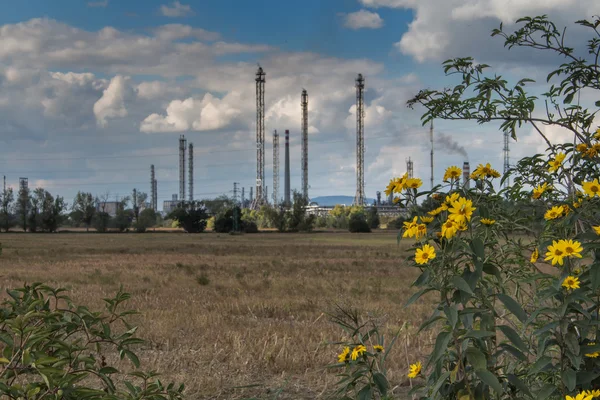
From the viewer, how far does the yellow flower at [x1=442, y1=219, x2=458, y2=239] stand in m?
2.46

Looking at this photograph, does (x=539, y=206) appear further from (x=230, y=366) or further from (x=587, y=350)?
(x=230, y=366)

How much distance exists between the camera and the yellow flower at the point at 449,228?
8.07ft

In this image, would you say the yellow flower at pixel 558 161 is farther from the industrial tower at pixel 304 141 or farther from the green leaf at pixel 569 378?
the industrial tower at pixel 304 141

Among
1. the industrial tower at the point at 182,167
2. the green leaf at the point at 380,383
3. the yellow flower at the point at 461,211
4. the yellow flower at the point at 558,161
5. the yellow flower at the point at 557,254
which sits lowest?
the green leaf at the point at 380,383

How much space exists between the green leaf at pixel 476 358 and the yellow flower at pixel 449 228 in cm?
51

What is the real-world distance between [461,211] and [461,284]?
31 centimetres

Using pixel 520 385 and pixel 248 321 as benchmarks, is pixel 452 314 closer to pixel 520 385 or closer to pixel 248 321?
pixel 520 385

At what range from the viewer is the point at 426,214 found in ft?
9.70

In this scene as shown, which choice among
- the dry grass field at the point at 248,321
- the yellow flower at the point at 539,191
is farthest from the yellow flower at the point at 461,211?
the yellow flower at the point at 539,191

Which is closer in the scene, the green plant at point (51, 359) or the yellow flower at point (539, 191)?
the green plant at point (51, 359)

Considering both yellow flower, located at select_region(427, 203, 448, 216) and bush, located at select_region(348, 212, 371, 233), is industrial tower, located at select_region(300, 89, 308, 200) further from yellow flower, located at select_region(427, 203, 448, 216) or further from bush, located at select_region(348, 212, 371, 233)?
yellow flower, located at select_region(427, 203, 448, 216)

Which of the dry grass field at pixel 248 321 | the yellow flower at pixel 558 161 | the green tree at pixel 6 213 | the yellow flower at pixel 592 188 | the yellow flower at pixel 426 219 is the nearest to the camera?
the yellow flower at pixel 426 219

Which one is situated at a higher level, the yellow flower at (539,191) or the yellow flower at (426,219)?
the yellow flower at (539,191)

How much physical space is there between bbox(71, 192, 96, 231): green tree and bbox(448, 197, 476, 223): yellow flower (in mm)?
113673
